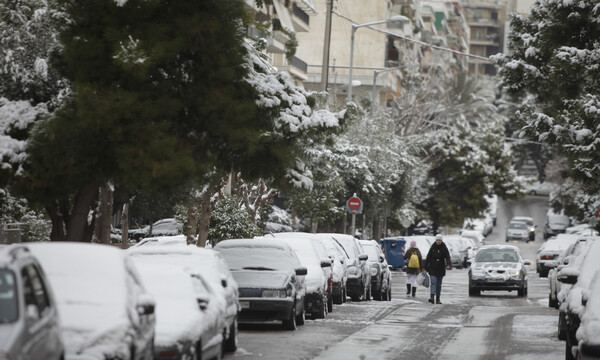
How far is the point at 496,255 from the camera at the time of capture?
36281 millimetres

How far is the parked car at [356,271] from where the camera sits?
2938cm

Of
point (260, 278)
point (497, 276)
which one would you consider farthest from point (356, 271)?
point (260, 278)

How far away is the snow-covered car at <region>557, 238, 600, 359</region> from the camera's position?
49.4 ft

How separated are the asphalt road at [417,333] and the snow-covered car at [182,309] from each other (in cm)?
153

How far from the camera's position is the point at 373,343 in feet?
58.1

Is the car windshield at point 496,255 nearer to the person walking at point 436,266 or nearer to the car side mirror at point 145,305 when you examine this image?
the person walking at point 436,266

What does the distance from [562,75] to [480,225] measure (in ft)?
223

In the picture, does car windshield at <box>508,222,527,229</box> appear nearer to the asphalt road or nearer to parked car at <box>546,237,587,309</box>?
the asphalt road

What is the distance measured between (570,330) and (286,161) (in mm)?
6888

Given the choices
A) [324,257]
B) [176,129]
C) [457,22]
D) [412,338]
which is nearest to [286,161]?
[176,129]

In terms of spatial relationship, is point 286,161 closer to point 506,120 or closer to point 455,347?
point 455,347

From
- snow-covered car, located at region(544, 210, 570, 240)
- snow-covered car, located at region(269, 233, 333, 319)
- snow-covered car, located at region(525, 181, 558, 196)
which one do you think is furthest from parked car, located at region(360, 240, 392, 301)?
snow-covered car, located at region(525, 181, 558, 196)

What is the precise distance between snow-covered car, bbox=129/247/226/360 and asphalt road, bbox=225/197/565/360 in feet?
5.03

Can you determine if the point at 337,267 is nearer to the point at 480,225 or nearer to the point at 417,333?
the point at 417,333
